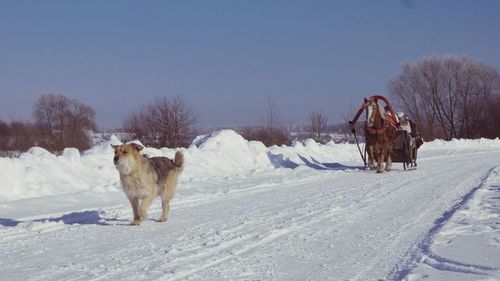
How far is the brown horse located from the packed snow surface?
6.58ft

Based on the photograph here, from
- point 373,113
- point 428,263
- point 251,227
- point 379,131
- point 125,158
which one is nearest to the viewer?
point 428,263

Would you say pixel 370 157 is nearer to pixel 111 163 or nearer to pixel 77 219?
pixel 111 163

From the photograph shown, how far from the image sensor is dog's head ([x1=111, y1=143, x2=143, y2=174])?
8.95 metres

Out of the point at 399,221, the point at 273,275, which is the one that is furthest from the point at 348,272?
the point at 399,221

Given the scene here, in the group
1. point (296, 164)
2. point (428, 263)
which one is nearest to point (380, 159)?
point (296, 164)

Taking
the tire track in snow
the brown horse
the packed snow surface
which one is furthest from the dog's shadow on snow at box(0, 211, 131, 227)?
the brown horse

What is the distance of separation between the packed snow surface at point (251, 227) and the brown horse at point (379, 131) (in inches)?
79.0

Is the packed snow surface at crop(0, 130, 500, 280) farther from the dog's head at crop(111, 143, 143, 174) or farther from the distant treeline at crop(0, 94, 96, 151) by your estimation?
the distant treeline at crop(0, 94, 96, 151)

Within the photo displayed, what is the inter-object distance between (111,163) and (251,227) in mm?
8984

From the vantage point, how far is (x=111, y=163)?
16359 mm

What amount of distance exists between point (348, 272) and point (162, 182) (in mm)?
4846

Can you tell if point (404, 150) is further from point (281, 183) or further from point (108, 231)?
point (108, 231)

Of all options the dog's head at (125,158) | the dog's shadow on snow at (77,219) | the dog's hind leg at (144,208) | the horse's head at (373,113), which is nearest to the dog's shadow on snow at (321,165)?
the horse's head at (373,113)

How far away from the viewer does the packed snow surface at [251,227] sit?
5949 millimetres
